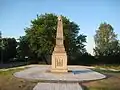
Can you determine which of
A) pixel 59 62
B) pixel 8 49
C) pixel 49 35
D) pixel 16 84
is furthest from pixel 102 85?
pixel 8 49

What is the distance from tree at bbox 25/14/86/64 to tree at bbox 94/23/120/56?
23.0 ft

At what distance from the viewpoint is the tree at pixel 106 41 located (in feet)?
158

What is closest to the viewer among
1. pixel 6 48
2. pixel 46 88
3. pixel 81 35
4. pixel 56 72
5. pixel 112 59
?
pixel 46 88

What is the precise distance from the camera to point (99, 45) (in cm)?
5034

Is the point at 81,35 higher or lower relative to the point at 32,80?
higher

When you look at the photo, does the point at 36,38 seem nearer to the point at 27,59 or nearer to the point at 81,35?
the point at 81,35

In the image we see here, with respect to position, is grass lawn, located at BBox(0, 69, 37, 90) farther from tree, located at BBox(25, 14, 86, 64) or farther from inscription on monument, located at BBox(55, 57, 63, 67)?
tree, located at BBox(25, 14, 86, 64)

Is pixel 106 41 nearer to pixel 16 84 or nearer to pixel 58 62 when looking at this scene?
pixel 58 62

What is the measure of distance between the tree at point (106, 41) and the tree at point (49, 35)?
7.00 m

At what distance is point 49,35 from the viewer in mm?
39469

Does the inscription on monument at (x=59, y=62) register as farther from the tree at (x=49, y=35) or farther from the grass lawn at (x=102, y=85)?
the tree at (x=49, y=35)

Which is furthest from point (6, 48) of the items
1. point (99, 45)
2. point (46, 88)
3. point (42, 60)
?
point (46, 88)

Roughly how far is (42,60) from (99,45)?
13061 millimetres

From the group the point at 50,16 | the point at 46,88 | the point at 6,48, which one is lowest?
the point at 46,88
